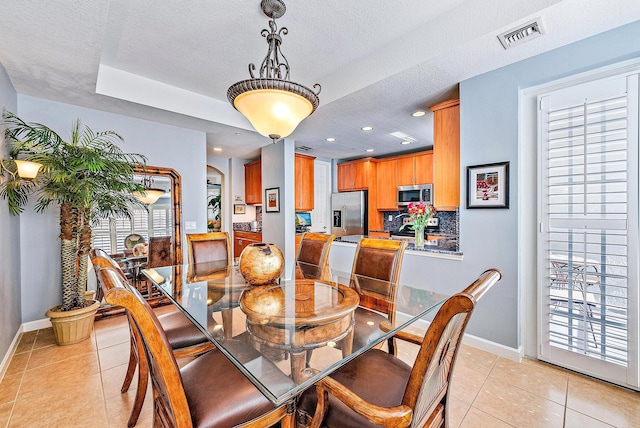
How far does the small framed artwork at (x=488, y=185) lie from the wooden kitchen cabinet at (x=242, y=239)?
156 inches

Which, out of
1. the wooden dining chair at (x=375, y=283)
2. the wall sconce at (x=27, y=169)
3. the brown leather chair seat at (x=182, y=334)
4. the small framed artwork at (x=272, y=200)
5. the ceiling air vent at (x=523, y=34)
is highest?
the ceiling air vent at (x=523, y=34)

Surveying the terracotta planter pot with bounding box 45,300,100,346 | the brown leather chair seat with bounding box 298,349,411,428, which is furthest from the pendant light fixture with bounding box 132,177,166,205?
the brown leather chair seat with bounding box 298,349,411,428

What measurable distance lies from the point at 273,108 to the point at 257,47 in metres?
1.22

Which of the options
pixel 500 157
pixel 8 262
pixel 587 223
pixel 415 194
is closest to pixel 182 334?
pixel 8 262

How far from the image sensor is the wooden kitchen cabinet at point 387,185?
546 centimetres

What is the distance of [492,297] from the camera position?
238 centimetres

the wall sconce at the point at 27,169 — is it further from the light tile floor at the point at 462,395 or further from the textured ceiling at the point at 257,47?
the light tile floor at the point at 462,395

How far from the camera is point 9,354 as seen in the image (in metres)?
2.28

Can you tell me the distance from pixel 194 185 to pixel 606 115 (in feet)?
14.1

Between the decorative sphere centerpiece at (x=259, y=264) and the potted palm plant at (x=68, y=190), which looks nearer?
the decorative sphere centerpiece at (x=259, y=264)

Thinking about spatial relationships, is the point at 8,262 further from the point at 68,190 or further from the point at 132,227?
the point at 132,227

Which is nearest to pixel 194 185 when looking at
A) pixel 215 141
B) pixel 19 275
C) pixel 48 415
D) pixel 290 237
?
pixel 215 141

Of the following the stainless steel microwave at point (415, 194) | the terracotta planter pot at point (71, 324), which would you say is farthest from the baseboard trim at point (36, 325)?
the stainless steel microwave at point (415, 194)

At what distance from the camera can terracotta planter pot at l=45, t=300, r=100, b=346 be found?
2471 mm
